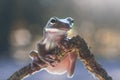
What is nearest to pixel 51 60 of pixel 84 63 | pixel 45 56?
pixel 45 56

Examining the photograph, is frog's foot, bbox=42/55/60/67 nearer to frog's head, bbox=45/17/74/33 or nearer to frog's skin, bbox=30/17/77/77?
frog's skin, bbox=30/17/77/77

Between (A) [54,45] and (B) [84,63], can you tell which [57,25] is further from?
(B) [84,63]

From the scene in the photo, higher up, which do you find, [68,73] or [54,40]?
[54,40]

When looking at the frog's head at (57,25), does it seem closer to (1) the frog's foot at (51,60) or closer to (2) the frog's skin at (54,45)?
(2) the frog's skin at (54,45)

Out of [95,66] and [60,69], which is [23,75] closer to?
[60,69]

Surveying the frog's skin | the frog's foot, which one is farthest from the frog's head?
the frog's foot

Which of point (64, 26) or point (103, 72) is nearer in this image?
point (64, 26)

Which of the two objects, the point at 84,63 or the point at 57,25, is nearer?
the point at 57,25

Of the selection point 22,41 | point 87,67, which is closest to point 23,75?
point 87,67
